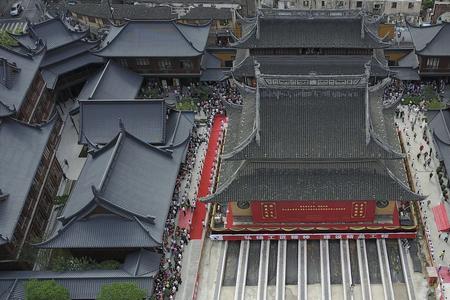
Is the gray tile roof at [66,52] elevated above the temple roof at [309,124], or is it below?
above

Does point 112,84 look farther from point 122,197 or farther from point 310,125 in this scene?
point 310,125

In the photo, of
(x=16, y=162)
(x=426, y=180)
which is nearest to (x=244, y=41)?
(x=426, y=180)

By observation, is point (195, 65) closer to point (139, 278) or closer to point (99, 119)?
point (99, 119)

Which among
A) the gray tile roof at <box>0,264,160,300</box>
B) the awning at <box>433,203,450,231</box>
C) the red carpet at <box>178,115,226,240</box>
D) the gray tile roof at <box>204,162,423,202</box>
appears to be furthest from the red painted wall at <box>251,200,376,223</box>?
the gray tile roof at <box>0,264,160,300</box>

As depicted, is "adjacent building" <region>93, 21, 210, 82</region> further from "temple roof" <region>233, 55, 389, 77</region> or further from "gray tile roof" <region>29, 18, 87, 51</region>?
"temple roof" <region>233, 55, 389, 77</region>

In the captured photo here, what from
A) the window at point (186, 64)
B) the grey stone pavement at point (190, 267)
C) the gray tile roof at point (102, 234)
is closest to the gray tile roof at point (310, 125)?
the grey stone pavement at point (190, 267)

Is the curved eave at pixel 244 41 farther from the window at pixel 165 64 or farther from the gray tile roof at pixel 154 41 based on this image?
the window at pixel 165 64
